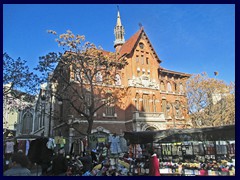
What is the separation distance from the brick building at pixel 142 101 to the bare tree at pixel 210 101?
1.91m

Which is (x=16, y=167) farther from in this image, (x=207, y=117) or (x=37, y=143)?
(x=207, y=117)

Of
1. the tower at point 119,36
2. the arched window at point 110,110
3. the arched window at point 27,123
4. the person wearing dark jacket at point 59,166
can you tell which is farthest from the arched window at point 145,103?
the arched window at point 27,123

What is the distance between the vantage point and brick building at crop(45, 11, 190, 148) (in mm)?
26312

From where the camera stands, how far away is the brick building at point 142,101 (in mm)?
26312

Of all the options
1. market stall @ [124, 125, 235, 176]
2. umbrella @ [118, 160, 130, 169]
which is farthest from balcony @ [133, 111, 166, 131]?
umbrella @ [118, 160, 130, 169]

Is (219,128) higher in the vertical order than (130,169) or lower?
higher

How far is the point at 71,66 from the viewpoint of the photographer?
2017 centimetres

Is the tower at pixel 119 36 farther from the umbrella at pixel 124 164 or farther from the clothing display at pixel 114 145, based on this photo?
the umbrella at pixel 124 164

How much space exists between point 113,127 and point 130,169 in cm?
1504

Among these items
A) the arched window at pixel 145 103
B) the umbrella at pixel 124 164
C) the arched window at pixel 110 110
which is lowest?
the umbrella at pixel 124 164

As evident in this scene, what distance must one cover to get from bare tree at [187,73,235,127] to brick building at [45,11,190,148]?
191 cm

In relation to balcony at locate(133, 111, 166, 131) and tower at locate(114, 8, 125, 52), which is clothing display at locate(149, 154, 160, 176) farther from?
tower at locate(114, 8, 125, 52)

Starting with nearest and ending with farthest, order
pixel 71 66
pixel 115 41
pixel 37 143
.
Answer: pixel 37 143, pixel 71 66, pixel 115 41

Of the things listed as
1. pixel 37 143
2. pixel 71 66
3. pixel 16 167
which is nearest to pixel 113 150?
pixel 37 143
